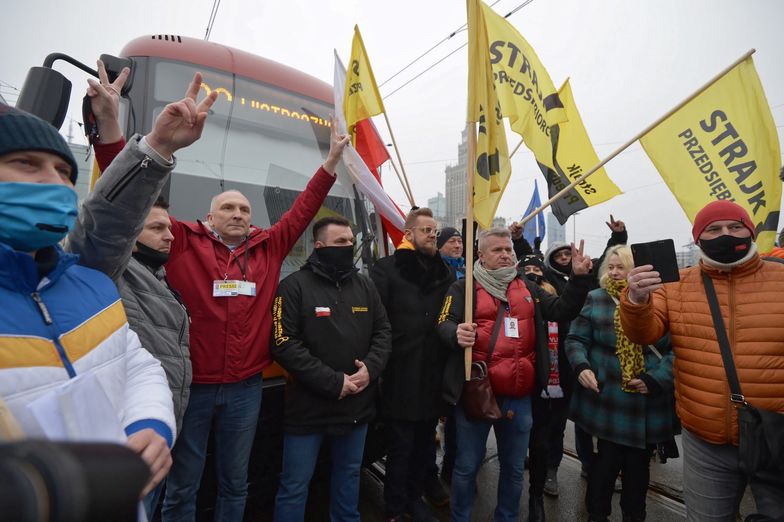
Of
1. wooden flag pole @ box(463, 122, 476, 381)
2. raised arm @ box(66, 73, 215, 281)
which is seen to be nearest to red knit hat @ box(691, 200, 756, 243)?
wooden flag pole @ box(463, 122, 476, 381)

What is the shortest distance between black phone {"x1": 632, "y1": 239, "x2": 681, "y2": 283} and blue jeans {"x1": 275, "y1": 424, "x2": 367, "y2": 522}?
6.00ft

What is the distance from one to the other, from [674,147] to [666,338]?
4.58 ft

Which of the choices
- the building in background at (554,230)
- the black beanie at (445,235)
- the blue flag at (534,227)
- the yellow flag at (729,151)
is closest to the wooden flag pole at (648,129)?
the yellow flag at (729,151)

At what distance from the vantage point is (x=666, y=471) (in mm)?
3873

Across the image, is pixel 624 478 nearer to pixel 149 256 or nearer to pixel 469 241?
pixel 469 241

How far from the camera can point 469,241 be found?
2520 mm

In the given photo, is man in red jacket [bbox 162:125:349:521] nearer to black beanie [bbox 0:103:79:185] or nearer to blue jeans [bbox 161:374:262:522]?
blue jeans [bbox 161:374:262:522]

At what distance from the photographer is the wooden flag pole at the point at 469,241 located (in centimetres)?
251

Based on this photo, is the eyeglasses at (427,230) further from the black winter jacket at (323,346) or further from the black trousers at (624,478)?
the black trousers at (624,478)

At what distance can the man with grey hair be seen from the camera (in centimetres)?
260

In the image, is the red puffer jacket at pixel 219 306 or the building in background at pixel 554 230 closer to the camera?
the red puffer jacket at pixel 219 306

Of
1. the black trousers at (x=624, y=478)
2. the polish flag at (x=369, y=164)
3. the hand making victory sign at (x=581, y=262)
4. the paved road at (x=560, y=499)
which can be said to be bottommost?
the paved road at (x=560, y=499)

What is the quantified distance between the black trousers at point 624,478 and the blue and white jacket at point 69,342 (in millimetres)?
2795

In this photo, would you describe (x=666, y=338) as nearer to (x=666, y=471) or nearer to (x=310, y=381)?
(x=666, y=471)
